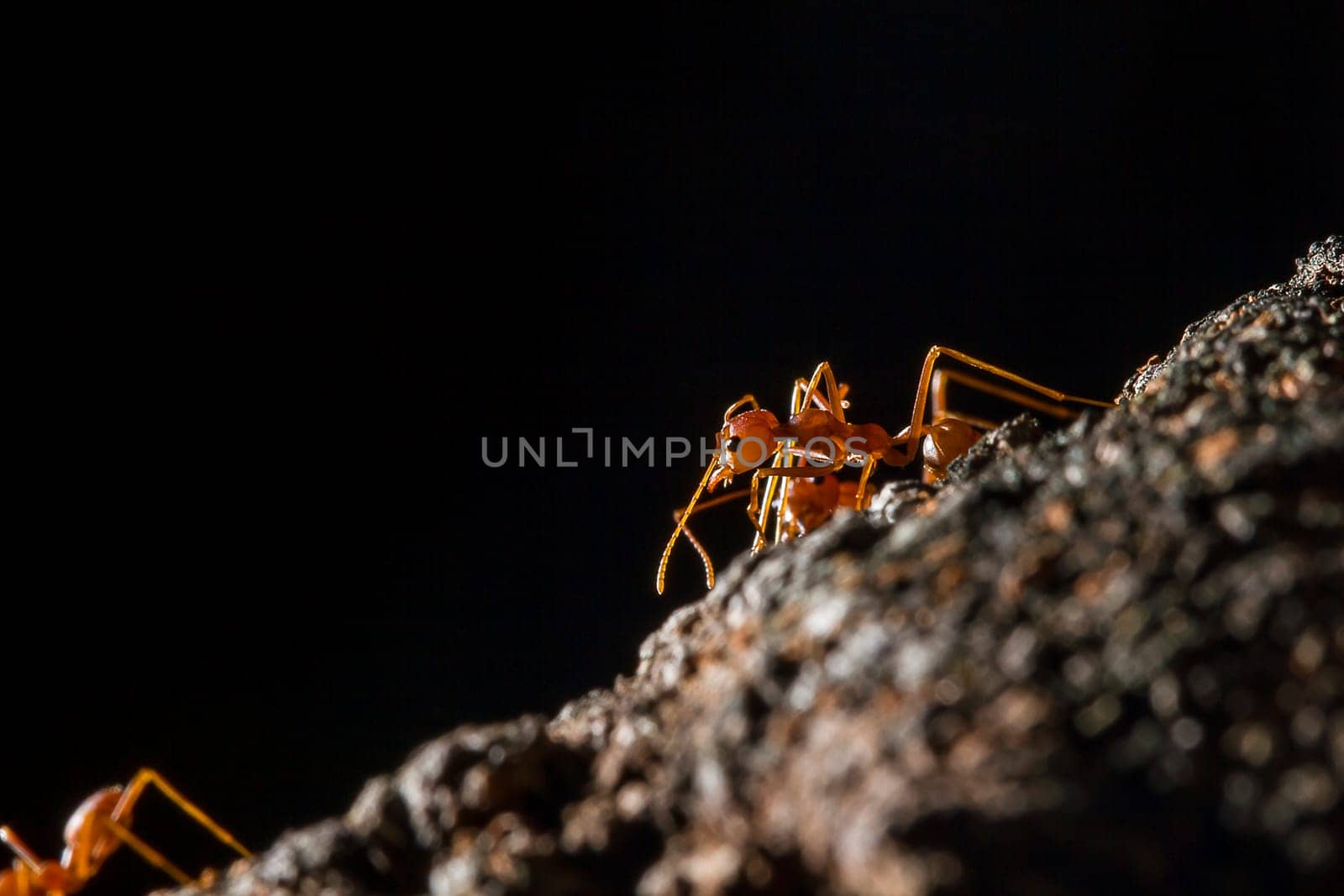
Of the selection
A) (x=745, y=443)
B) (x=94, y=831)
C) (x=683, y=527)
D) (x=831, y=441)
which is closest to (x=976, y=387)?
(x=831, y=441)

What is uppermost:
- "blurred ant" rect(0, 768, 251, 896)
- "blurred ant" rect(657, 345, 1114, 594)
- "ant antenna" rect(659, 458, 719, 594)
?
"blurred ant" rect(657, 345, 1114, 594)

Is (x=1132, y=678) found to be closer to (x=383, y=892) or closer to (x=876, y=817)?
(x=876, y=817)

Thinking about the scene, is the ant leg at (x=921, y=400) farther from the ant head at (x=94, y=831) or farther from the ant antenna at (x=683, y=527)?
the ant head at (x=94, y=831)

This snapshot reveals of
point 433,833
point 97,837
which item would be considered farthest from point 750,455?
point 433,833

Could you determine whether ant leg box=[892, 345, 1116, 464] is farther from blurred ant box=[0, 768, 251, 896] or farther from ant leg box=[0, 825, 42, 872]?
ant leg box=[0, 825, 42, 872]

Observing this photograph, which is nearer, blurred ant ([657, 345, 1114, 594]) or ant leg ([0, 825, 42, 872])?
ant leg ([0, 825, 42, 872])

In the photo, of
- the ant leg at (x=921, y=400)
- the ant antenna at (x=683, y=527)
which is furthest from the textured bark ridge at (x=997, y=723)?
the ant leg at (x=921, y=400)

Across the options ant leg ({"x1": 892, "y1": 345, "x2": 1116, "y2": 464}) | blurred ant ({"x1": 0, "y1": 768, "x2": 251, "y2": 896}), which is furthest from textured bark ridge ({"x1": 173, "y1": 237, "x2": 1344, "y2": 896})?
ant leg ({"x1": 892, "y1": 345, "x2": 1116, "y2": 464})
